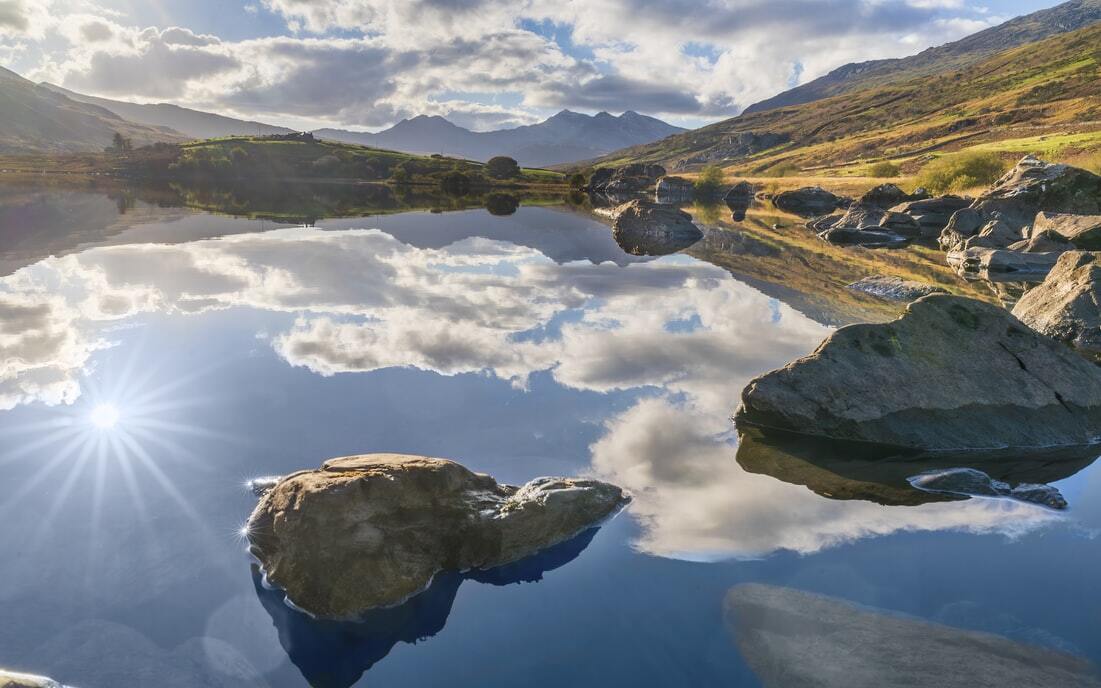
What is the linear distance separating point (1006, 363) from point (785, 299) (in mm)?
14044

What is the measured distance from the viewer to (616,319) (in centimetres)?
2477

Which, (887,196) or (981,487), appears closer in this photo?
(981,487)

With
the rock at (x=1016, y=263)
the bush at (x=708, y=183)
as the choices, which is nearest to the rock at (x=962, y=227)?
the rock at (x=1016, y=263)

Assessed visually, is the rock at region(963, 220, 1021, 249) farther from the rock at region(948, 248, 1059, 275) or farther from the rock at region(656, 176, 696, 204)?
the rock at region(656, 176, 696, 204)

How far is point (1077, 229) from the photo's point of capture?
39.6 meters

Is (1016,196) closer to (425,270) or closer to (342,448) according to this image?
(425,270)

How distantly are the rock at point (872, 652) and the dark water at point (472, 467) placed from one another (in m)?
0.23

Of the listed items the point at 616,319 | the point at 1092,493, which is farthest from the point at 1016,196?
the point at 1092,493

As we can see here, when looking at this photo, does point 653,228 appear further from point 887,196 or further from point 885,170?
point 885,170

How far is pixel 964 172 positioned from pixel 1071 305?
69542 mm

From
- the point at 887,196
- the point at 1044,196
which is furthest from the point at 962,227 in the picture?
the point at 887,196


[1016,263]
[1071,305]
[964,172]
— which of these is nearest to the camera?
[1071,305]

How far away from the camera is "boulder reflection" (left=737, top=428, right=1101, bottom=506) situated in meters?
12.5

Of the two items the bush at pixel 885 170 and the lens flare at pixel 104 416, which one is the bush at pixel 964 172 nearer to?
the bush at pixel 885 170
